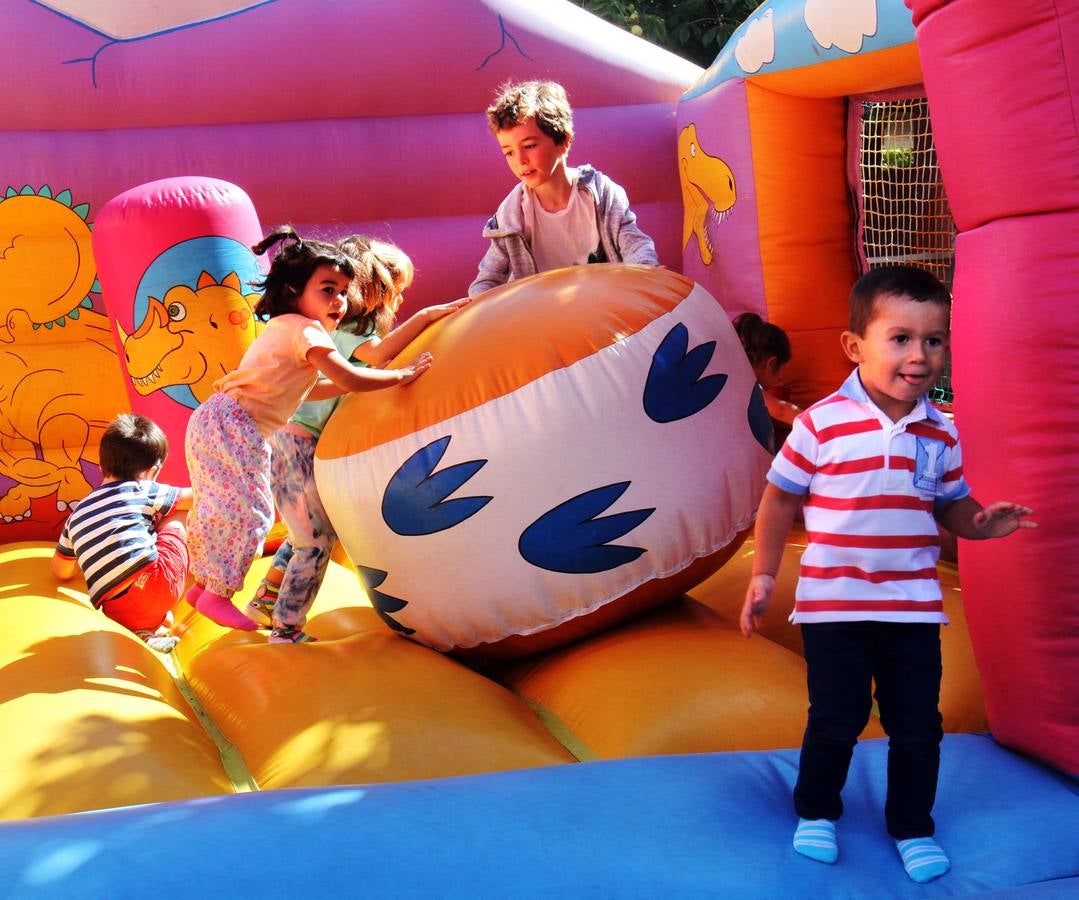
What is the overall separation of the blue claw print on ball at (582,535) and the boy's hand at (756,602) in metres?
0.75

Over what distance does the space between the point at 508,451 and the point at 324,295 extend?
2.66 ft

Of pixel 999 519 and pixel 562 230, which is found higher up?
pixel 562 230

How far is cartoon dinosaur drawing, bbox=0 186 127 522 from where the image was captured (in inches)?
162

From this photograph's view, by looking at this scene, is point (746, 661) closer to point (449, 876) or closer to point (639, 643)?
point (639, 643)

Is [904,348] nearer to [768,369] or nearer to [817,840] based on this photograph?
[817,840]

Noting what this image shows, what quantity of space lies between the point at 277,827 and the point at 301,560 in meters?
1.33

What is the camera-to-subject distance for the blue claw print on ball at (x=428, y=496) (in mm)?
2551

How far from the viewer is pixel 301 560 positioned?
3045 millimetres

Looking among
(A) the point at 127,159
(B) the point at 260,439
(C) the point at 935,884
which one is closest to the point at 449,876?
(C) the point at 935,884

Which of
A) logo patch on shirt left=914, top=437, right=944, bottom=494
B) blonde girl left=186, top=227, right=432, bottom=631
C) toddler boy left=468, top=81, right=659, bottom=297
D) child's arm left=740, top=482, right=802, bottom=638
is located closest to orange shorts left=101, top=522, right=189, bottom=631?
blonde girl left=186, top=227, right=432, bottom=631

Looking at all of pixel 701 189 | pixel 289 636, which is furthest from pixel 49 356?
pixel 701 189

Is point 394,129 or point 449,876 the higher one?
point 394,129

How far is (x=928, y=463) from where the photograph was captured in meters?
1.81

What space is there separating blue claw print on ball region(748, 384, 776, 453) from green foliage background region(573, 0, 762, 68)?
7.38 metres
